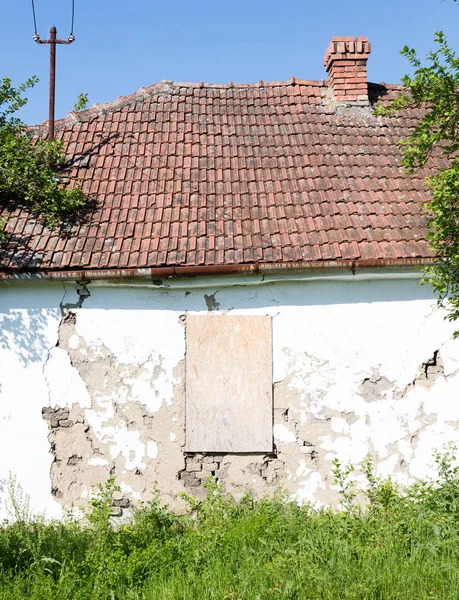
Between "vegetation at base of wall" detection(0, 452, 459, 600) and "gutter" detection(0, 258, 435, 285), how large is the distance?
6.91 ft

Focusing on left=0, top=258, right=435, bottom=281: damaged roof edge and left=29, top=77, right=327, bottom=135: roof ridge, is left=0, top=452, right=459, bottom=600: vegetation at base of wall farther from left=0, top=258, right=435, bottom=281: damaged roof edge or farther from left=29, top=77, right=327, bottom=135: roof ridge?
left=29, top=77, right=327, bottom=135: roof ridge

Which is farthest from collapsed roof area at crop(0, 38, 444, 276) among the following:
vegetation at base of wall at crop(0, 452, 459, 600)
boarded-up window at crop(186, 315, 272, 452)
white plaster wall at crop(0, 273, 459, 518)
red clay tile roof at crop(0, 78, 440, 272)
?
vegetation at base of wall at crop(0, 452, 459, 600)

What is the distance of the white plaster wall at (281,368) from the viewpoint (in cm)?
613

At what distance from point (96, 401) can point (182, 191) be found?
2.76 m

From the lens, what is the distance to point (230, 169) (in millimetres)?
7523

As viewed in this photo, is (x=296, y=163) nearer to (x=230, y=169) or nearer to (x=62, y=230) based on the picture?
(x=230, y=169)

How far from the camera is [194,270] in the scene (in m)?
6.07

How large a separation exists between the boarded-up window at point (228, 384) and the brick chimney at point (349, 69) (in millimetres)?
4362

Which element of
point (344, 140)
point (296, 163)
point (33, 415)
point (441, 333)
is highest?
point (344, 140)

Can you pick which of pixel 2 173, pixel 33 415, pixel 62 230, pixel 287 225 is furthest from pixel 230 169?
pixel 33 415

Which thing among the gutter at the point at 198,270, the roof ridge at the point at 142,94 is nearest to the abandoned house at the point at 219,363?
the gutter at the point at 198,270

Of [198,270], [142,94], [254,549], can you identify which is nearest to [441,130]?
[198,270]

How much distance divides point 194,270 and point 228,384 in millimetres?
1280

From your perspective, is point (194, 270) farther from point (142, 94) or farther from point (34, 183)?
point (142, 94)
